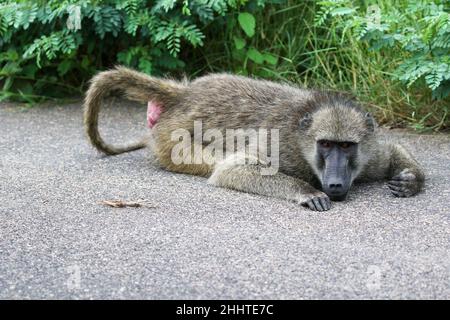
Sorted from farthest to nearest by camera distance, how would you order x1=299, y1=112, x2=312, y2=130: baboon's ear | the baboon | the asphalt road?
x1=299, y1=112, x2=312, y2=130: baboon's ear
the baboon
the asphalt road

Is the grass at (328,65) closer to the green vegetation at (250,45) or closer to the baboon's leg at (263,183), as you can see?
the green vegetation at (250,45)

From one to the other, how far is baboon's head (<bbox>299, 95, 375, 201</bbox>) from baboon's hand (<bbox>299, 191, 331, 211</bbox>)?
0.14 feet

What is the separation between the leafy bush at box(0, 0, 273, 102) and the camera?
6.21m

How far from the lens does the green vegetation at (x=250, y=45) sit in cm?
562

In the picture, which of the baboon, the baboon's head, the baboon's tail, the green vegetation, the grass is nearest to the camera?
the baboon's head

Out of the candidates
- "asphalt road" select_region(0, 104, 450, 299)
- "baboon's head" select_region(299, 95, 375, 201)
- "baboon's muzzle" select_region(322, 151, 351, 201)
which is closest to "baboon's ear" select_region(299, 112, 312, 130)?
"baboon's head" select_region(299, 95, 375, 201)

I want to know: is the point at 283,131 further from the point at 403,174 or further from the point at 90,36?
the point at 90,36

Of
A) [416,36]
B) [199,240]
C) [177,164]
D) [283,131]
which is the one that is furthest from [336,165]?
[416,36]

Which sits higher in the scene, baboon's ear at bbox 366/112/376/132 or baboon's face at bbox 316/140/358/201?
baboon's ear at bbox 366/112/376/132

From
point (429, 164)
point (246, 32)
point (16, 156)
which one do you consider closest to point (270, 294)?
point (429, 164)

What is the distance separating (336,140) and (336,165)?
178 millimetres

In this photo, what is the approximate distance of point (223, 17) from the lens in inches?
265

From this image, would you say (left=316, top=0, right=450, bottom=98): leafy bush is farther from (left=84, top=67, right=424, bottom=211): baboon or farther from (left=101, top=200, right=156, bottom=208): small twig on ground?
(left=101, top=200, right=156, bottom=208): small twig on ground

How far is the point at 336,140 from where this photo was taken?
14.5 ft
